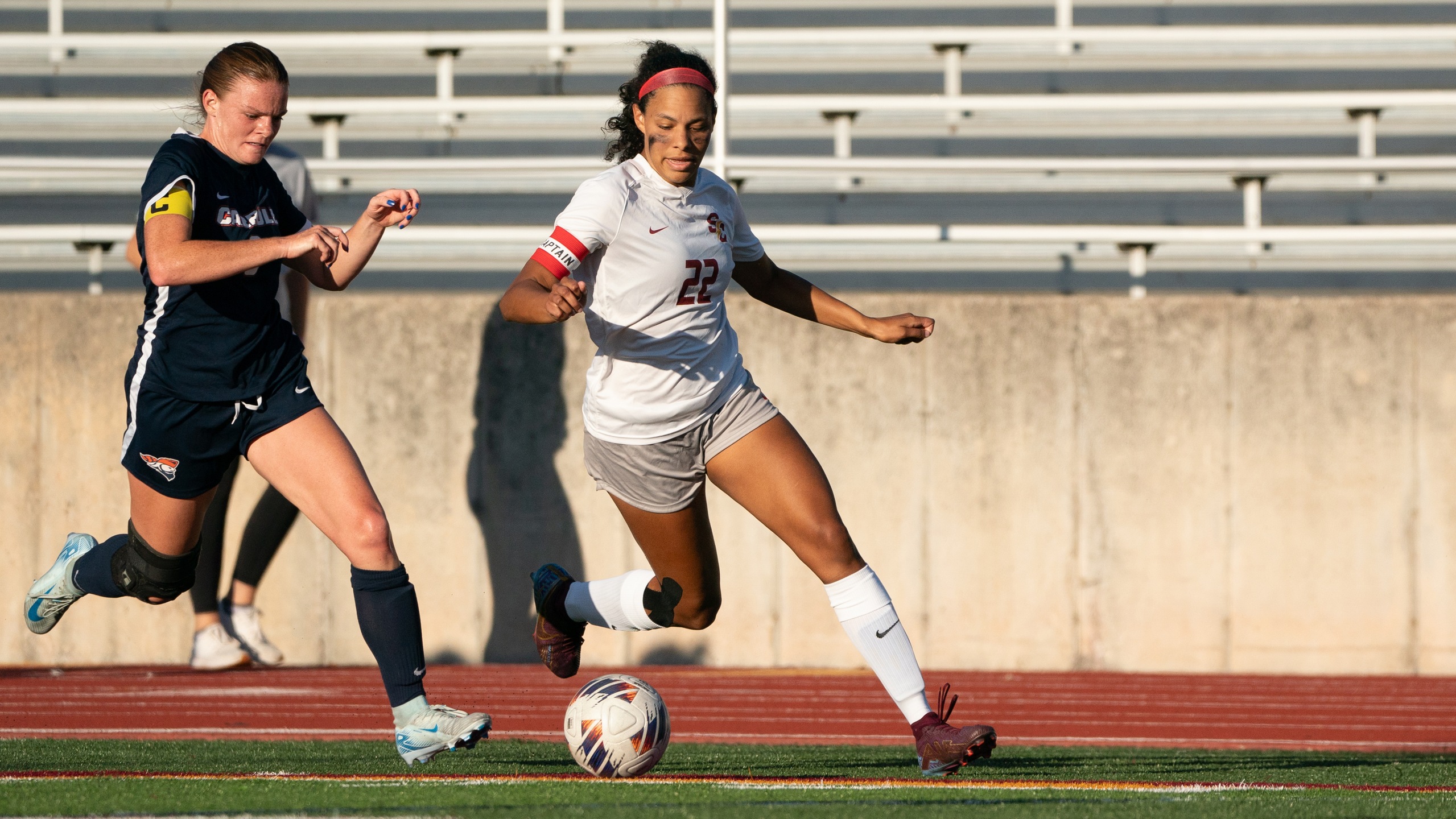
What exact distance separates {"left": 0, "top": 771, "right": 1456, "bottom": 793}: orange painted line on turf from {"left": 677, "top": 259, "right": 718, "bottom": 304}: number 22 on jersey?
1.28 metres

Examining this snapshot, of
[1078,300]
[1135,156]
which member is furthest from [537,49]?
[1078,300]

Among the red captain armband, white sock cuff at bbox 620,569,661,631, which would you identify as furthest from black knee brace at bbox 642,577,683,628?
the red captain armband

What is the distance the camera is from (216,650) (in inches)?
290

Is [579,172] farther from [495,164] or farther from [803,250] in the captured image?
[803,250]

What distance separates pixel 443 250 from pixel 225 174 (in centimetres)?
602

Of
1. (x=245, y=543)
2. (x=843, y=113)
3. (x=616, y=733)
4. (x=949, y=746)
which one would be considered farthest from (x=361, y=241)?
(x=843, y=113)

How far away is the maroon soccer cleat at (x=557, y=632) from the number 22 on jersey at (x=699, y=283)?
129 centimetres

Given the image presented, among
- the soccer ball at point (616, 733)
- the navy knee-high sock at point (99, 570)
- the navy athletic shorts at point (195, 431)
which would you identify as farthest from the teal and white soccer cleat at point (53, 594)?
the soccer ball at point (616, 733)

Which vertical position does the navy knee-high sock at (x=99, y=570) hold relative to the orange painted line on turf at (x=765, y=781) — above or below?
above

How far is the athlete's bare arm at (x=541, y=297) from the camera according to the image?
3637mm

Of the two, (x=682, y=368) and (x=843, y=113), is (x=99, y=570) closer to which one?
(x=682, y=368)

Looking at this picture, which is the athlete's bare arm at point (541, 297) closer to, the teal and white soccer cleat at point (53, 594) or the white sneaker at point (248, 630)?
the teal and white soccer cleat at point (53, 594)

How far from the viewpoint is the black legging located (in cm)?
725

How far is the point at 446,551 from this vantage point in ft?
26.4
